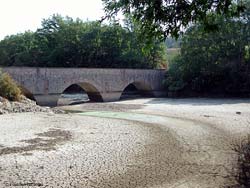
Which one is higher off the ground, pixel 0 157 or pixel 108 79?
pixel 108 79

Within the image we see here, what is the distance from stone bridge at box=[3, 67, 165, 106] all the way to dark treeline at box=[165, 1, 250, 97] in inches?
90.3

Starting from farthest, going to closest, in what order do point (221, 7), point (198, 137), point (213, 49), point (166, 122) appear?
1. point (213, 49)
2. point (166, 122)
3. point (198, 137)
4. point (221, 7)

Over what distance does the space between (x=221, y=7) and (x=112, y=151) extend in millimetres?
6479

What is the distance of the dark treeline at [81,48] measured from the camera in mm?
45812

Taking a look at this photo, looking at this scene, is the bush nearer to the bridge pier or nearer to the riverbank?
the riverbank

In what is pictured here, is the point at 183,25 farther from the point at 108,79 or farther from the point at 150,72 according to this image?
the point at 150,72

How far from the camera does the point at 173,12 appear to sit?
584 centimetres

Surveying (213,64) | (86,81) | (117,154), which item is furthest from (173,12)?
(213,64)

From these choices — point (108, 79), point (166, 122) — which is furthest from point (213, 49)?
point (166, 122)

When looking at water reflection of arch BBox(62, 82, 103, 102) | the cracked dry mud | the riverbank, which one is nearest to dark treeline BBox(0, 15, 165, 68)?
water reflection of arch BBox(62, 82, 103, 102)

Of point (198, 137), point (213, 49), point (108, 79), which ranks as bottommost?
point (198, 137)

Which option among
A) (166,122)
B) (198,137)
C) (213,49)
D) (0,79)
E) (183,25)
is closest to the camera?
(183,25)

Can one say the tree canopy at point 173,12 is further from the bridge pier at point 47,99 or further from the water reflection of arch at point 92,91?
the water reflection of arch at point 92,91

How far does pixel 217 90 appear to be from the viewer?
38.7 meters
